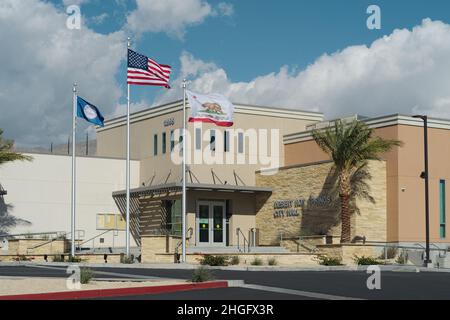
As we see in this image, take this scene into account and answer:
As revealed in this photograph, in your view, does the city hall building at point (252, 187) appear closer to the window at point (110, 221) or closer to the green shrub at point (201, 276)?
the window at point (110, 221)

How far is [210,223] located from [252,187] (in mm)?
3134

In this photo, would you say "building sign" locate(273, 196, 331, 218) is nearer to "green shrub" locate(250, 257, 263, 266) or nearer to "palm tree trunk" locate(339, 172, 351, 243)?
"palm tree trunk" locate(339, 172, 351, 243)

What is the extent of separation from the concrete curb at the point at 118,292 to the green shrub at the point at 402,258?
1849cm

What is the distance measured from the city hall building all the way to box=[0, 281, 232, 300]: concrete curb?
17.5 meters

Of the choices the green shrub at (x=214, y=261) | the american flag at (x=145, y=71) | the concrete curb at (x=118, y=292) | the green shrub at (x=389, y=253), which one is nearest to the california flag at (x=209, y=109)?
the american flag at (x=145, y=71)

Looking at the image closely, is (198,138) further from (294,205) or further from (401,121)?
A: (401,121)

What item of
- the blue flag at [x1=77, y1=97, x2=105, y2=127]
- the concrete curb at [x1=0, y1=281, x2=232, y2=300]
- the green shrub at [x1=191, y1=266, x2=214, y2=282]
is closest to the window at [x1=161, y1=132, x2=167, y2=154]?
the blue flag at [x1=77, y1=97, x2=105, y2=127]

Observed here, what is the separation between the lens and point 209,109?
111 feet

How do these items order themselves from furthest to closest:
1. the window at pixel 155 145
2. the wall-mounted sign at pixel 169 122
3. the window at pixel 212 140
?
the window at pixel 155 145 < the wall-mounted sign at pixel 169 122 < the window at pixel 212 140

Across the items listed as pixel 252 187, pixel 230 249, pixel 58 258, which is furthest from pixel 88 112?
pixel 252 187

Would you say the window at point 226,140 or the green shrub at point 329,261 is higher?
the window at point 226,140

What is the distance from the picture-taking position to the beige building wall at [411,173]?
39406 millimetres

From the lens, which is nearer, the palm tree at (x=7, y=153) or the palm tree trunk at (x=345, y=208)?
the palm tree trunk at (x=345, y=208)

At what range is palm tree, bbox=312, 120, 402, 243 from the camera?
125 ft
